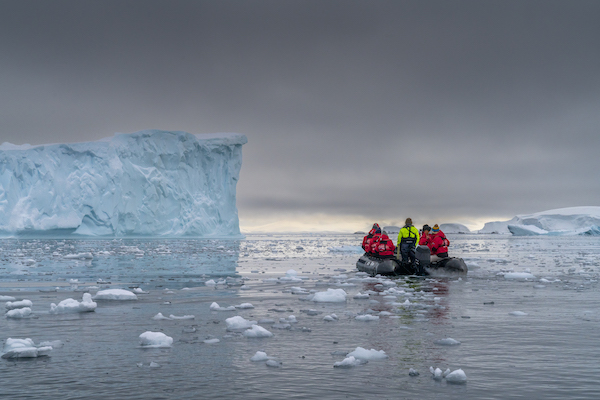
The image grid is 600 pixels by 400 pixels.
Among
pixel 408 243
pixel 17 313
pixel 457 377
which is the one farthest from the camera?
pixel 408 243

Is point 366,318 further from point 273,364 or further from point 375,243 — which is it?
point 375,243

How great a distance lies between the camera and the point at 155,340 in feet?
23.5

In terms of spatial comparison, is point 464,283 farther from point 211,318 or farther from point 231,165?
point 231,165

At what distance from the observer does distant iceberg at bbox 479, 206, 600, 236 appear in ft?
335

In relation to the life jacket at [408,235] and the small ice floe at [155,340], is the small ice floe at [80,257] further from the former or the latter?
the small ice floe at [155,340]

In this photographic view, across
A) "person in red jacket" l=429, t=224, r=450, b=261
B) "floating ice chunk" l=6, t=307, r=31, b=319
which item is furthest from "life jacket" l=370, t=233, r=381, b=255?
"floating ice chunk" l=6, t=307, r=31, b=319

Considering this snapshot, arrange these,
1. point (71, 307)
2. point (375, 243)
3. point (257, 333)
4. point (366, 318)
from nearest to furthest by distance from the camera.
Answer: point (257, 333)
point (366, 318)
point (71, 307)
point (375, 243)

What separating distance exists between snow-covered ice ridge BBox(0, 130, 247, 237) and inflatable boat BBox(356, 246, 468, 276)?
1502 inches

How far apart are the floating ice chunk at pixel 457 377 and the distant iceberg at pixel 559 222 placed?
4001 inches

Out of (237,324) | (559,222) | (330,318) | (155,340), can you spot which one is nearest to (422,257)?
(330,318)

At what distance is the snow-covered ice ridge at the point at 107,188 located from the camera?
5203cm

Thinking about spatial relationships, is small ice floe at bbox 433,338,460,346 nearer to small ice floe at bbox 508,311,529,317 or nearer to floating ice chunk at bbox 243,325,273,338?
floating ice chunk at bbox 243,325,273,338

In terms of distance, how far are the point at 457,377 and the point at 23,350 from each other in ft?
16.6

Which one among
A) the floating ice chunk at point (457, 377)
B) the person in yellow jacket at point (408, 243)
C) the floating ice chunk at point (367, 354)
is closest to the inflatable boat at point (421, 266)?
the person in yellow jacket at point (408, 243)
